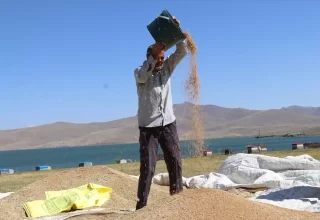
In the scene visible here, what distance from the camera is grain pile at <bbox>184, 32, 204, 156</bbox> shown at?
18.2 feet

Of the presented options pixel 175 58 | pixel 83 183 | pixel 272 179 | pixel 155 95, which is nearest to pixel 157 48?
pixel 175 58

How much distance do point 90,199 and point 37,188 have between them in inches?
50.9

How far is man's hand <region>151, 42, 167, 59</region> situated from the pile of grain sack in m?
2.12

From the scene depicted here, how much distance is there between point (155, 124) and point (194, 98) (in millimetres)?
1245

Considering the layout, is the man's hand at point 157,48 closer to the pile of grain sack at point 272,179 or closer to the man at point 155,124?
the man at point 155,124

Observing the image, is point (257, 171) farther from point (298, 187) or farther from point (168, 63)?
point (168, 63)

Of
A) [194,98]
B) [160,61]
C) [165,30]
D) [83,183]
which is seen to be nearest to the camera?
[165,30]

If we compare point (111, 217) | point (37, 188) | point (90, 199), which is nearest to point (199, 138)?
point (90, 199)

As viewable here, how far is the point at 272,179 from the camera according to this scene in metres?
7.38

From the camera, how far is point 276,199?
5.96 metres

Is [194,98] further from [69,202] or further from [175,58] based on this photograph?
[69,202]

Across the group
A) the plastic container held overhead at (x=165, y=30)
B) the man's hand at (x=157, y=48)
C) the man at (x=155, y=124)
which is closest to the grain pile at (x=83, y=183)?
the man at (x=155, y=124)

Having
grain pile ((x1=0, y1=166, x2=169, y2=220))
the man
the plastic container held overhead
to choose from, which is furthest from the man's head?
grain pile ((x1=0, y1=166, x2=169, y2=220))

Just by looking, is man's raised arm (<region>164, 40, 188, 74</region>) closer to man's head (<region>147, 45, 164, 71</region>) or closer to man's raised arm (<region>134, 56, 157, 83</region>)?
man's head (<region>147, 45, 164, 71</region>)
